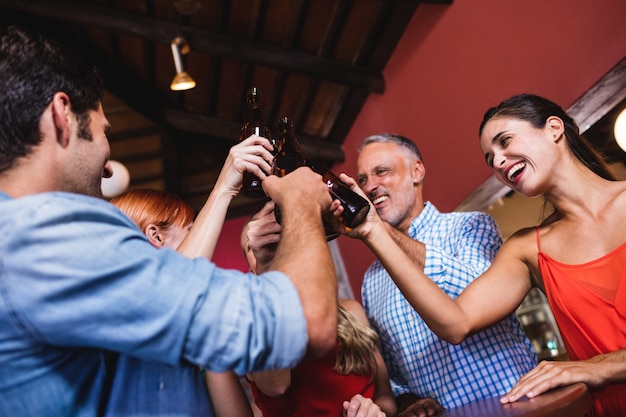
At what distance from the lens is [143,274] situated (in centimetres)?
68

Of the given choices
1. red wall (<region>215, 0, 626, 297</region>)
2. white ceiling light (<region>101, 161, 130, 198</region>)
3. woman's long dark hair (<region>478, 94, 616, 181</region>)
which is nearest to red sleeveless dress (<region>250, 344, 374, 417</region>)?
woman's long dark hair (<region>478, 94, 616, 181</region>)

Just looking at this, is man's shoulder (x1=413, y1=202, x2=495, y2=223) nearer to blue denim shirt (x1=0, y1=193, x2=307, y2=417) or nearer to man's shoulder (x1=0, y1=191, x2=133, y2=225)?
blue denim shirt (x1=0, y1=193, x2=307, y2=417)

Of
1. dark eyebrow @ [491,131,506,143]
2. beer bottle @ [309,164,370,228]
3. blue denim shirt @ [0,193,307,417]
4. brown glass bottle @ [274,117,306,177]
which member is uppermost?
dark eyebrow @ [491,131,506,143]

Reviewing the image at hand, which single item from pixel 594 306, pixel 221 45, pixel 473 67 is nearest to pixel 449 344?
pixel 594 306

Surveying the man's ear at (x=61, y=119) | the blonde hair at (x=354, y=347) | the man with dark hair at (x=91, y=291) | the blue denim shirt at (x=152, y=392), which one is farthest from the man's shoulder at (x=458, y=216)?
the man's ear at (x=61, y=119)

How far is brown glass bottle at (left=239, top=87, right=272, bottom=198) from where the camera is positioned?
1275mm

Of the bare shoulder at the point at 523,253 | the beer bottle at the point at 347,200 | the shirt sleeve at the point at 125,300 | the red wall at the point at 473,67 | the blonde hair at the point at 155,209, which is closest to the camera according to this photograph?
the shirt sleeve at the point at 125,300

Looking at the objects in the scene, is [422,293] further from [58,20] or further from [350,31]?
[58,20]

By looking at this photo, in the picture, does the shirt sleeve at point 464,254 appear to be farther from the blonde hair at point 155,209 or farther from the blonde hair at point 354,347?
the blonde hair at point 155,209

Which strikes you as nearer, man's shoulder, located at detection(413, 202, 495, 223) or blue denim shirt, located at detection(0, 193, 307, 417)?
blue denim shirt, located at detection(0, 193, 307, 417)

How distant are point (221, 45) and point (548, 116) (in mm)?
3360

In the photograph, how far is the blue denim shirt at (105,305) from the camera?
665mm

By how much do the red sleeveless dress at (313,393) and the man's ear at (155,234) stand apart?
48cm

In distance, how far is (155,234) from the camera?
4.44 ft
